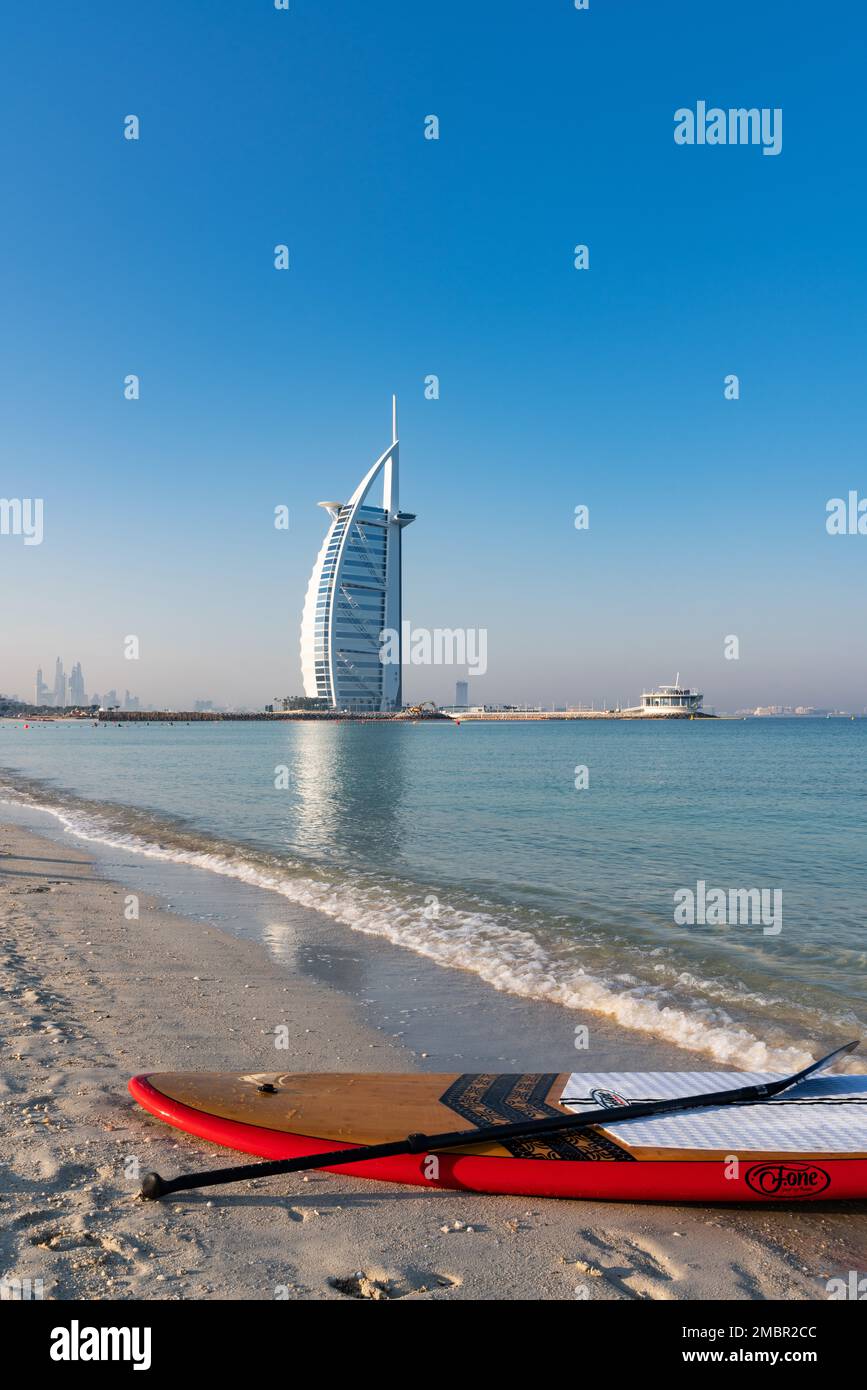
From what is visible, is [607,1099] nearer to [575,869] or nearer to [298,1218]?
[298,1218]

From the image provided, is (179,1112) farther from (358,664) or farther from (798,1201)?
(358,664)

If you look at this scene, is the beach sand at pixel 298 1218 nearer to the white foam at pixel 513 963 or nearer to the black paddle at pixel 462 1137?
the black paddle at pixel 462 1137

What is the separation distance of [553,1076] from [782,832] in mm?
19339

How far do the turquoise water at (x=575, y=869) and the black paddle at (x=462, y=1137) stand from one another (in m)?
2.23

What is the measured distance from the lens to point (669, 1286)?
393 centimetres

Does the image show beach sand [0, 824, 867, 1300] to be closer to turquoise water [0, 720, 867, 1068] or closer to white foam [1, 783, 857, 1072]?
white foam [1, 783, 857, 1072]

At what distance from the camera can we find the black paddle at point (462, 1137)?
4383 mm

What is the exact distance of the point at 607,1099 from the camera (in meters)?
5.25

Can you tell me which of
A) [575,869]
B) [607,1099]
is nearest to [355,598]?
[575,869]

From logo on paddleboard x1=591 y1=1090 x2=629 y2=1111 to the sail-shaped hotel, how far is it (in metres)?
170

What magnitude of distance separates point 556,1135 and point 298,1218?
156 centimetres

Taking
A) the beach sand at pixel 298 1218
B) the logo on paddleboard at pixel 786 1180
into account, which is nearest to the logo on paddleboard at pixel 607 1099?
the beach sand at pixel 298 1218

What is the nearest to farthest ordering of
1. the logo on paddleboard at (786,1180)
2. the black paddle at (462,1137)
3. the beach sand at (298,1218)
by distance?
1. the beach sand at (298,1218)
2. the black paddle at (462,1137)
3. the logo on paddleboard at (786,1180)

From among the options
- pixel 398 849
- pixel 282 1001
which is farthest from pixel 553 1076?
pixel 398 849
